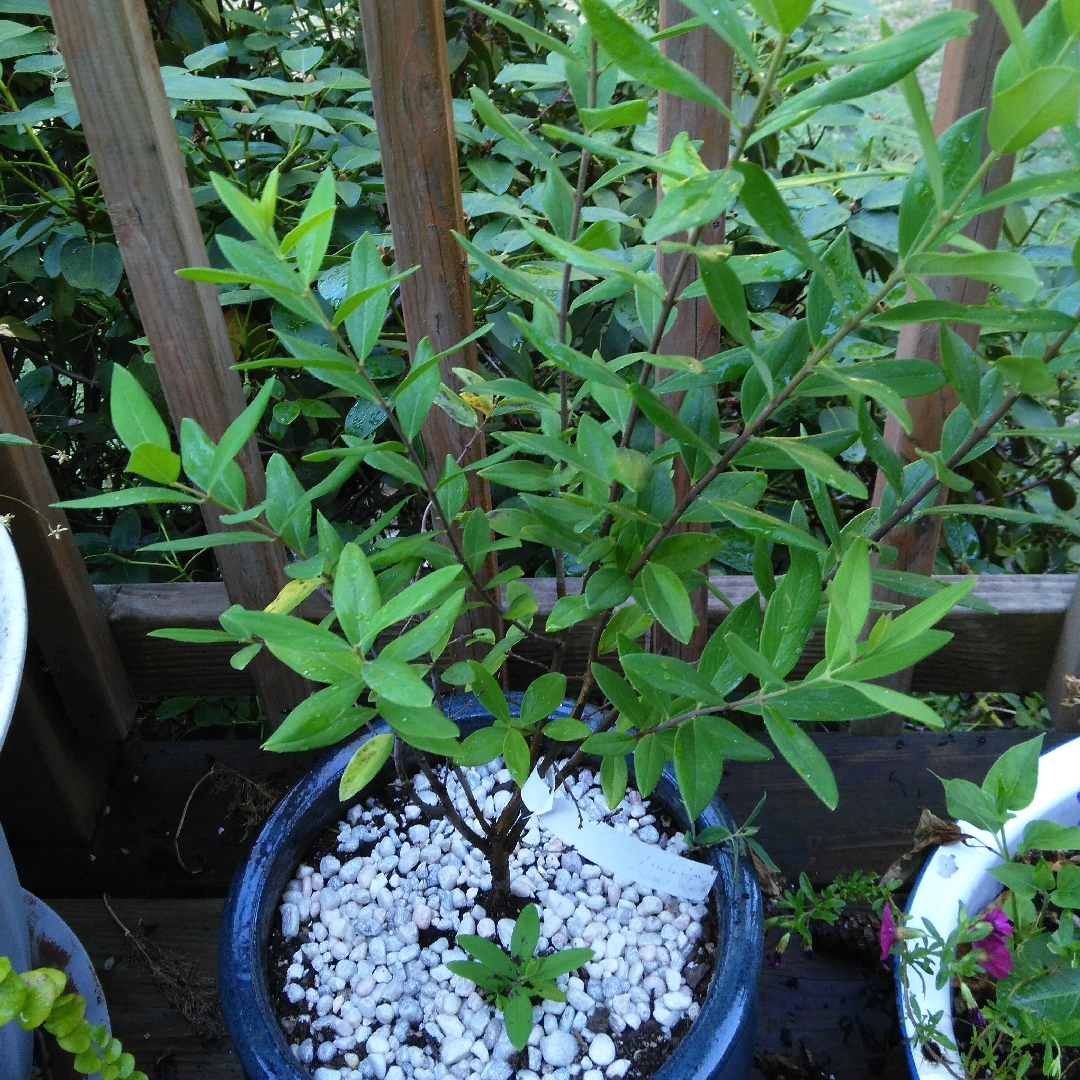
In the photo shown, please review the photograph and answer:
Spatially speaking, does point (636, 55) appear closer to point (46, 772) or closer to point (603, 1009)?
point (603, 1009)

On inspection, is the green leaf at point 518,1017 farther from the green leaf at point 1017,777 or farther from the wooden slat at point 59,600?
the wooden slat at point 59,600

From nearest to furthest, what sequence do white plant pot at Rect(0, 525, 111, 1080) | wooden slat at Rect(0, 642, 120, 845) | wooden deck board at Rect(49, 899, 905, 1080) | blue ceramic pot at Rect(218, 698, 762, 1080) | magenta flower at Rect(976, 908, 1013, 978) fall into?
white plant pot at Rect(0, 525, 111, 1080) → blue ceramic pot at Rect(218, 698, 762, 1080) → magenta flower at Rect(976, 908, 1013, 978) → wooden deck board at Rect(49, 899, 905, 1080) → wooden slat at Rect(0, 642, 120, 845)

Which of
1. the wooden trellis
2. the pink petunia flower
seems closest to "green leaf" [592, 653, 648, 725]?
the wooden trellis

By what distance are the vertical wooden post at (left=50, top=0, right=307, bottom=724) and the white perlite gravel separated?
1.47ft

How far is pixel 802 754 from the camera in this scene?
1.91 feet

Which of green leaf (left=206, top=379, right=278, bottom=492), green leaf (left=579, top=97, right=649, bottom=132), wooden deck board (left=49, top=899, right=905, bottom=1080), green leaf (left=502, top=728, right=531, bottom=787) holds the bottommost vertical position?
wooden deck board (left=49, top=899, right=905, bottom=1080)

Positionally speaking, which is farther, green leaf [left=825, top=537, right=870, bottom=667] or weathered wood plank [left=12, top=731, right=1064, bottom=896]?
weathered wood plank [left=12, top=731, right=1064, bottom=896]

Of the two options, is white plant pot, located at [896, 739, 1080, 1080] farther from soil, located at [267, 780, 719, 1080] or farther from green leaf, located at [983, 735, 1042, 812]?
soil, located at [267, 780, 719, 1080]

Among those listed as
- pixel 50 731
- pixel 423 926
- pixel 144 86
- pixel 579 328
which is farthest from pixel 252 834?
pixel 144 86

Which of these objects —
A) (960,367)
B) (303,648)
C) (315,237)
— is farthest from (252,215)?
(960,367)

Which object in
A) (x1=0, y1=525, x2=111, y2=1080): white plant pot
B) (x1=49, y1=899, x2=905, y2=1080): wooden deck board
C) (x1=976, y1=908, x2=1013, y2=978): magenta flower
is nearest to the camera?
(x1=0, y1=525, x2=111, y2=1080): white plant pot

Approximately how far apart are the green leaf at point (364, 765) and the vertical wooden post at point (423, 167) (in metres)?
0.25

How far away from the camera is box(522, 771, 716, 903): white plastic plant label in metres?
0.94

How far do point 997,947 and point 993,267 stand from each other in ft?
2.40
